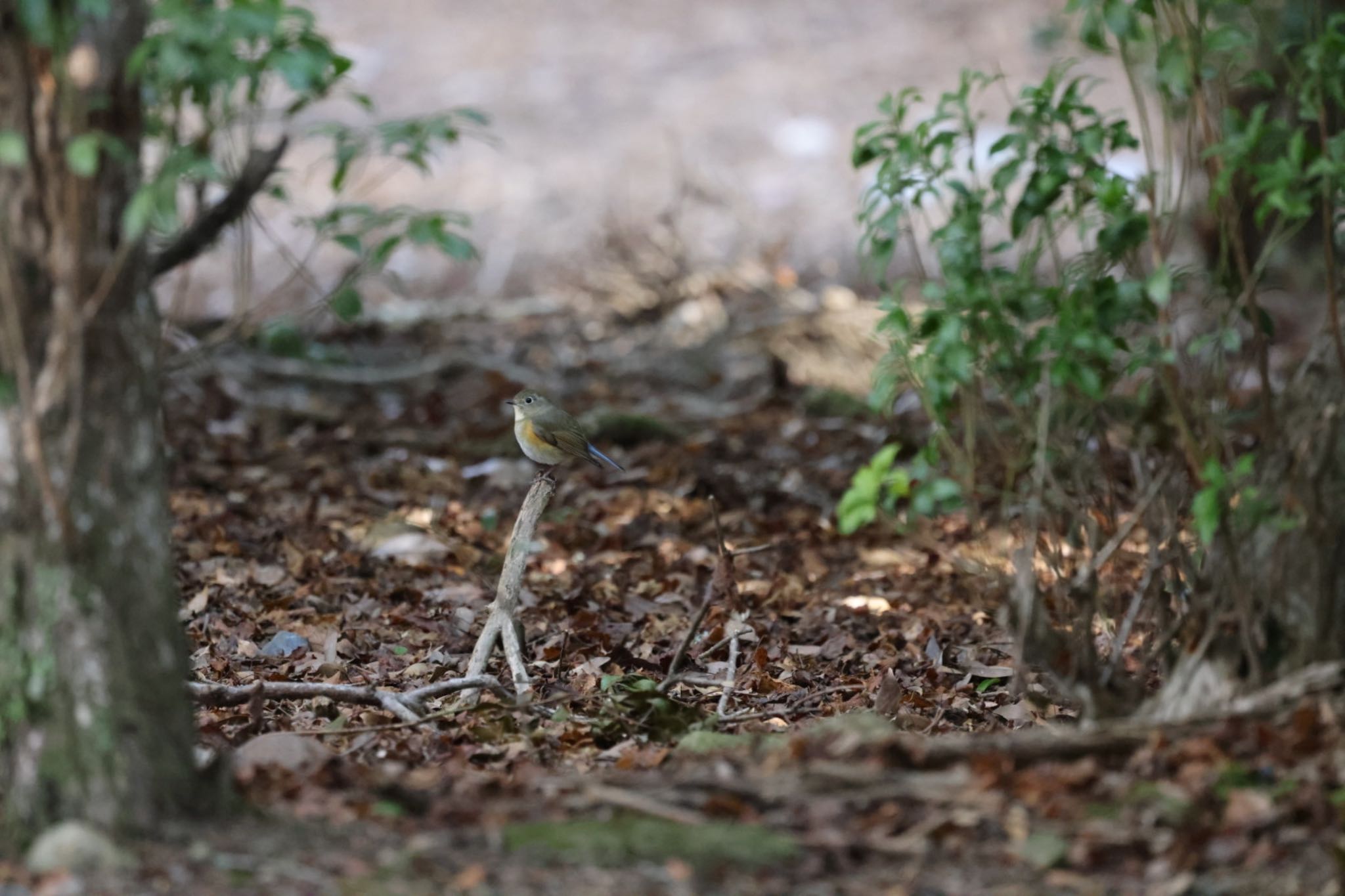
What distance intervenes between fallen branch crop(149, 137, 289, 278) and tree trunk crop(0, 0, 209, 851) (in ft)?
0.71

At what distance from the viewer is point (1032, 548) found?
3188 millimetres

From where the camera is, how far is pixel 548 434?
617 cm

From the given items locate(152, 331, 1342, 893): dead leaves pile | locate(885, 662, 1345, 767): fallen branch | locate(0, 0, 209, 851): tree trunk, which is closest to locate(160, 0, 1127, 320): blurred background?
locate(152, 331, 1342, 893): dead leaves pile

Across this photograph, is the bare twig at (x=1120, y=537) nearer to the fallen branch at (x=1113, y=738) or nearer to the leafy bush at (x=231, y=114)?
the fallen branch at (x=1113, y=738)

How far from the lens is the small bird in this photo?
6172mm

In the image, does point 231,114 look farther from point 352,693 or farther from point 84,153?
point 352,693

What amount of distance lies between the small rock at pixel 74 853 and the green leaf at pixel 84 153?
1.19 m

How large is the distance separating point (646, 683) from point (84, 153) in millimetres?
2518

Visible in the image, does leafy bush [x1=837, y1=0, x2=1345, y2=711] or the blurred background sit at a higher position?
Answer: the blurred background

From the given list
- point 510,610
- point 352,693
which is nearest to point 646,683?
point 510,610

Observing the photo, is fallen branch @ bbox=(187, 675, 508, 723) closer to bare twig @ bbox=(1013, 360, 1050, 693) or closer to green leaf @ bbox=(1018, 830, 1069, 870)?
bare twig @ bbox=(1013, 360, 1050, 693)

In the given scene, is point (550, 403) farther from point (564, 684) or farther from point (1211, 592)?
point (1211, 592)

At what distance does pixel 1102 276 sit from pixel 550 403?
3.22m

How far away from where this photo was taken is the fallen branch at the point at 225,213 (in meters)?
2.91
